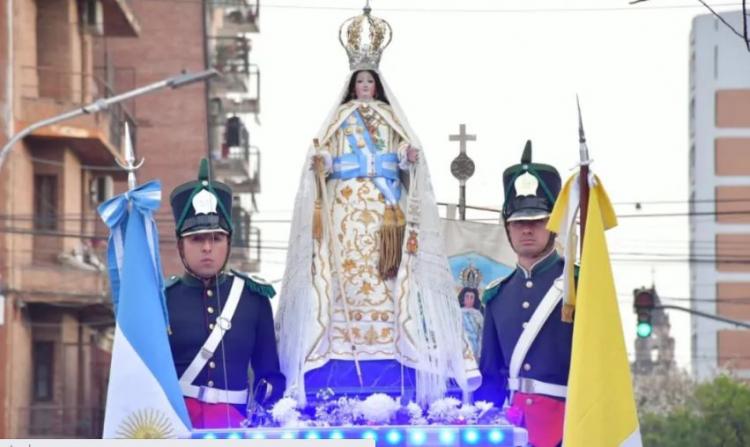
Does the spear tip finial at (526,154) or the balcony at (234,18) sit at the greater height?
the balcony at (234,18)

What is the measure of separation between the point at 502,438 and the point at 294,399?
2167mm

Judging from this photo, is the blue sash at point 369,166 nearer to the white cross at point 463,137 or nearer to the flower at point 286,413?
the flower at point 286,413

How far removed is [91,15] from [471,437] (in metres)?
37.3

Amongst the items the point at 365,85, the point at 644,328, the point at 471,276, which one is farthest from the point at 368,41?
the point at 644,328

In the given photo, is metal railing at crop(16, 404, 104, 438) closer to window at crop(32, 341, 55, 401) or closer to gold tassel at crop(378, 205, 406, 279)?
window at crop(32, 341, 55, 401)

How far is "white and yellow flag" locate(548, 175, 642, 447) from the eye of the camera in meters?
18.8

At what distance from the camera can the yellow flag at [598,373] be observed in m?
18.8

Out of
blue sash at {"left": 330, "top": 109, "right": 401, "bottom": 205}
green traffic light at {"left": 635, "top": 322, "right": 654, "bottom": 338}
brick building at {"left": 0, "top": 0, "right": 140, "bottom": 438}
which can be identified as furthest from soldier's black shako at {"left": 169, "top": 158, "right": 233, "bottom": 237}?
brick building at {"left": 0, "top": 0, "right": 140, "bottom": 438}

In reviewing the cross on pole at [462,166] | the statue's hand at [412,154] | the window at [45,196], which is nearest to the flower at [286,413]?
the statue's hand at [412,154]

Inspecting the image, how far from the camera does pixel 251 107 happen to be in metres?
78.2

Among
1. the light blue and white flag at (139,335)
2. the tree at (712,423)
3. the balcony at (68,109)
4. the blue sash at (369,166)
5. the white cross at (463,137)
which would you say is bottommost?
the tree at (712,423)

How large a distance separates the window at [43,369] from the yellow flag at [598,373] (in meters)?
37.1

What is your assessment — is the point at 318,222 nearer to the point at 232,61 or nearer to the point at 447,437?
the point at 447,437

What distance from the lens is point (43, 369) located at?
5612cm
